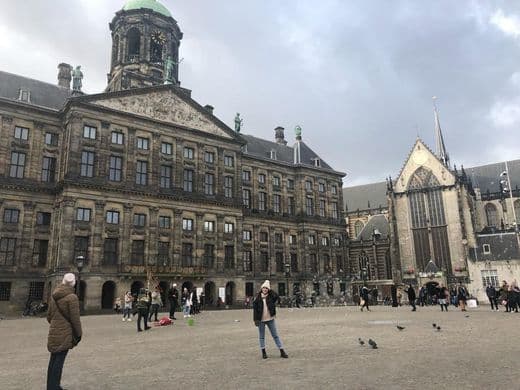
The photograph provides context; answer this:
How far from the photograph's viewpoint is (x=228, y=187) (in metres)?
51.7

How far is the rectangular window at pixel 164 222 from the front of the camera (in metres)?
44.3

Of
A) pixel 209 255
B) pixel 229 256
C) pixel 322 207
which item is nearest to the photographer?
pixel 209 255

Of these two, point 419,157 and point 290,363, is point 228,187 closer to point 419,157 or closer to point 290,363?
point 419,157

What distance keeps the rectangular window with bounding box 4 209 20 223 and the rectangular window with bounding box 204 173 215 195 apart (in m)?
19.0

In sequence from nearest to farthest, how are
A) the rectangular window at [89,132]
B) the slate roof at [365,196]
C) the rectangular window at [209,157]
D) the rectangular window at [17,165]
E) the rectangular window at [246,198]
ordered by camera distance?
the rectangular window at [17,165] < the rectangular window at [89,132] < the rectangular window at [209,157] < the rectangular window at [246,198] < the slate roof at [365,196]

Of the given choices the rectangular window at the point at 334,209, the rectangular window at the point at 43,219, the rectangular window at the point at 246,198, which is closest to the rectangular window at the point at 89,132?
the rectangular window at the point at 43,219

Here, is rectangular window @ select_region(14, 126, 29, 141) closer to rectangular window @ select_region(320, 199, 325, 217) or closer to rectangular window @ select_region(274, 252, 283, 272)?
rectangular window @ select_region(274, 252, 283, 272)

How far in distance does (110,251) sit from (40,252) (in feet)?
20.7

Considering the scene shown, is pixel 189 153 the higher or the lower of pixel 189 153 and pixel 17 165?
the higher

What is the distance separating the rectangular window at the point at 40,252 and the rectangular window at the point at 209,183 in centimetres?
1742

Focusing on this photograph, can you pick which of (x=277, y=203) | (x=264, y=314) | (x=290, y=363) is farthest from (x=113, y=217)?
(x=290, y=363)

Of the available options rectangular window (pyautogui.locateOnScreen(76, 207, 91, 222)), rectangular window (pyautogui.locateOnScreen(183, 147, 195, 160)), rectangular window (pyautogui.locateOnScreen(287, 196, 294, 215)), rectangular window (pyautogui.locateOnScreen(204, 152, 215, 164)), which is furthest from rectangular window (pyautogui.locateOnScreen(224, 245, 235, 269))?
rectangular window (pyautogui.locateOnScreen(76, 207, 91, 222))

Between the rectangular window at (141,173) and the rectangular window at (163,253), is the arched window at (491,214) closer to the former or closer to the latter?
the rectangular window at (163,253)

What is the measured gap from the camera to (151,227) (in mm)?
43281
